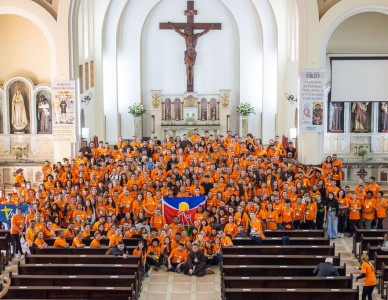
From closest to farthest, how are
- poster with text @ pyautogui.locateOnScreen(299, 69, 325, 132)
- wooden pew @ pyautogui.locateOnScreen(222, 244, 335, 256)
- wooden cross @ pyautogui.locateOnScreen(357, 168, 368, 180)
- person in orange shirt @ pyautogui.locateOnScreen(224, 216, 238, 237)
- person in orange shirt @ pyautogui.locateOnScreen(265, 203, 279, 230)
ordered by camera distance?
wooden pew @ pyautogui.locateOnScreen(222, 244, 335, 256)
person in orange shirt @ pyautogui.locateOnScreen(224, 216, 238, 237)
person in orange shirt @ pyautogui.locateOnScreen(265, 203, 279, 230)
poster with text @ pyautogui.locateOnScreen(299, 69, 325, 132)
wooden cross @ pyautogui.locateOnScreen(357, 168, 368, 180)

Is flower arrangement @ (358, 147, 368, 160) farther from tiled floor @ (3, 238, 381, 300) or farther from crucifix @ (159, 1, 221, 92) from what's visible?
crucifix @ (159, 1, 221, 92)

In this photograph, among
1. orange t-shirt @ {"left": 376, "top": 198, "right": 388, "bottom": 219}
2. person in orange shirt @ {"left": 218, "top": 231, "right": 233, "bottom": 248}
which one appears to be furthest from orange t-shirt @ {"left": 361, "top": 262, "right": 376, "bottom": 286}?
orange t-shirt @ {"left": 376, "top": 198, "right": 388, "bottom": 219}

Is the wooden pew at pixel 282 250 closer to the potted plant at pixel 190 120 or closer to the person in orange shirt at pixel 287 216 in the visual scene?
the person in orange shirt at pixel 287 216

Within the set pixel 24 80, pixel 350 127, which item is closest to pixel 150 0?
pixel 24 80

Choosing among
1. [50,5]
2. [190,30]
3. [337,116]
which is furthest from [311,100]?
[190,30]

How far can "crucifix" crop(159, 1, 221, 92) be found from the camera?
120 feet

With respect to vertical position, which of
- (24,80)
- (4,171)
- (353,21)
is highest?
(353,21)

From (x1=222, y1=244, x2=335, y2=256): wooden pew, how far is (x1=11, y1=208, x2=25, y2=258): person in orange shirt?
19.3 ft

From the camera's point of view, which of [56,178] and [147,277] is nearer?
[147,277]

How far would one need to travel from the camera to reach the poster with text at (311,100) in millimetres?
27391

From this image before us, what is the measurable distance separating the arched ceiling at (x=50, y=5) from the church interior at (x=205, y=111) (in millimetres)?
54

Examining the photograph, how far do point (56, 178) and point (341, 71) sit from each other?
511 inches

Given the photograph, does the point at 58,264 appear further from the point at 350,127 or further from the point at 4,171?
the point at 350,127

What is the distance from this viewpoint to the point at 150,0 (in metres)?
36.4
